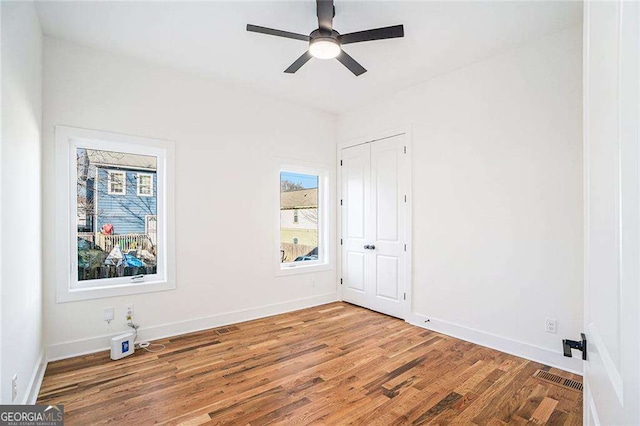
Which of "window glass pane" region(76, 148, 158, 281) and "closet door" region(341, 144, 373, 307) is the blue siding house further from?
"closet door" region(341, 144, 373, 307)

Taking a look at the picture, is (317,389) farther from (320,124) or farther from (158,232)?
(320,124)

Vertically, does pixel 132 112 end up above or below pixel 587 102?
above

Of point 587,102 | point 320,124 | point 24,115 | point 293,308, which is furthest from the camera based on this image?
point 320,124

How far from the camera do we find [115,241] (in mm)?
3383

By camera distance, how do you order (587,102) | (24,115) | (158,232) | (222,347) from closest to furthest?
(587,102)
(24,115)
(222,347)
(158,232)

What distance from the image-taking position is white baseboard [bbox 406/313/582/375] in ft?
9.02

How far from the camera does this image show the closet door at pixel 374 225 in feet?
13.7

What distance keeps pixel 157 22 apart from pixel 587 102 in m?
3.11

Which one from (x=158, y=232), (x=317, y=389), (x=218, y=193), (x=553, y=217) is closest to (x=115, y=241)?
(x=158, y=232)

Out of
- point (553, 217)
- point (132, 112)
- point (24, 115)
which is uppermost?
point (132, 112)

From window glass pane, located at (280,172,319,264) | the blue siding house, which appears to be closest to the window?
window glass pane, located at (280,172,319,264)

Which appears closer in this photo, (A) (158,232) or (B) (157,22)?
(B) (157,22)

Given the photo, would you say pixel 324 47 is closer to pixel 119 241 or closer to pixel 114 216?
pixel 114 216

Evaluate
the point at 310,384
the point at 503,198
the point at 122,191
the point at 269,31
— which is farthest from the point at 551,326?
the point at 122,191
